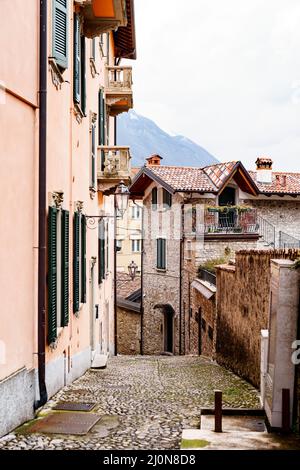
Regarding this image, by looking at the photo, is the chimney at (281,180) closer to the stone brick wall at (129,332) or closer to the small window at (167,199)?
the small window at (167,199)

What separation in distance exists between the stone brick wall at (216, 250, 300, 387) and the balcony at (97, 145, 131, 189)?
370 centimetres

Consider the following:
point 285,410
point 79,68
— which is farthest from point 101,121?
point 285,410

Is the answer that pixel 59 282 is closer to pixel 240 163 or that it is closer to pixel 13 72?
pixel 13 72

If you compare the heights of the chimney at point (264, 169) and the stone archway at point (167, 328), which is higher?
the chimney at point (264, 169)

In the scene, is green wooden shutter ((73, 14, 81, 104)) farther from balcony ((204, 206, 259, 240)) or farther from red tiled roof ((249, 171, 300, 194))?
red tiled roof ((249, 171, 300, 194))

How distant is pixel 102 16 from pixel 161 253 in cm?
1701

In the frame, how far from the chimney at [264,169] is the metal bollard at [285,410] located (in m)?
24.3

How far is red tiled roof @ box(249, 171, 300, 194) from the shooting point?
30325mm

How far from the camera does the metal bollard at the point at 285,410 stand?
7.59 meters

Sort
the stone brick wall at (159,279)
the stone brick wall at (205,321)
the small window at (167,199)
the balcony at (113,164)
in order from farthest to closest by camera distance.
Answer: the stone brick wall at (159,279) < the small window at (167,199) < the stone brick wall at (205,321) < the balcony at (113,164)

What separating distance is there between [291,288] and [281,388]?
1217 mm

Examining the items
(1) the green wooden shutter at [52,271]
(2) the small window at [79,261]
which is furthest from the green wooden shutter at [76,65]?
(1) the green wooden shutter at [52,271]

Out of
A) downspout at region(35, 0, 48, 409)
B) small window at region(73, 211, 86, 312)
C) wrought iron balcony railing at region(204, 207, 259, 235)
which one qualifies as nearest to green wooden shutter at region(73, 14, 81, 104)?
small window at region(73, 211, 86, 312)
